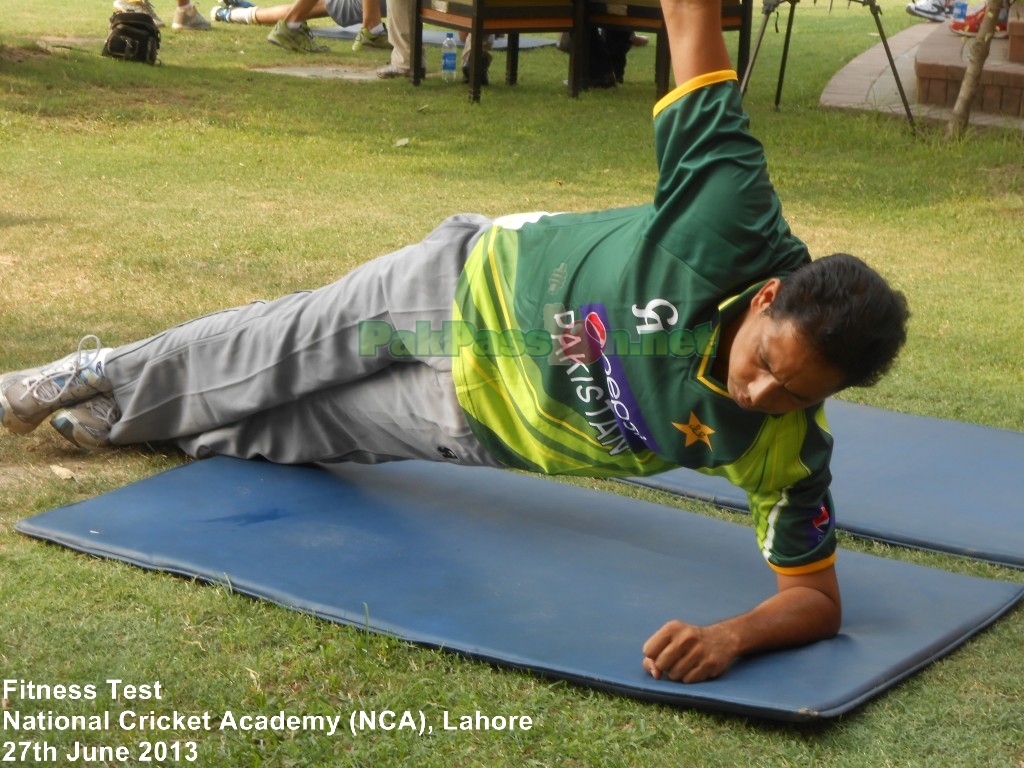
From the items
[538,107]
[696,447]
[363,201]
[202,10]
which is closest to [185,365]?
[696,447]

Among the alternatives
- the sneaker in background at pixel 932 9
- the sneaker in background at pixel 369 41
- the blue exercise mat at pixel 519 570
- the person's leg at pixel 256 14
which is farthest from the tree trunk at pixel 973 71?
the sneaker in background at pixel 932 9

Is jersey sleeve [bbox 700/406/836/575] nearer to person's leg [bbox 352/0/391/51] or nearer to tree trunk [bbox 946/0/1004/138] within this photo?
tree trunk [bbox 946/0/1004/138]

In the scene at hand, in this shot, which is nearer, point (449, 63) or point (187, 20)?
point (449, 63)

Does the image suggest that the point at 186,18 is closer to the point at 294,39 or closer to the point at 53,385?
the point at 294,39

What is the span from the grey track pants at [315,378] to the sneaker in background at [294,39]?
8239 mm

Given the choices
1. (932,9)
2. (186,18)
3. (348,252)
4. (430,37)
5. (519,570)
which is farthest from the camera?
(932,9)

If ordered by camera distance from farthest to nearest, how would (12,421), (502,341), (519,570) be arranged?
(12,421)
(519,570)
(502,341)

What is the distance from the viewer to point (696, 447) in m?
2.27

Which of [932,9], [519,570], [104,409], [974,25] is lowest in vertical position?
[519,570]

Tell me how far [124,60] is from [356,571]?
734 centimetres

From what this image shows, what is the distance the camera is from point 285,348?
2.84 metres

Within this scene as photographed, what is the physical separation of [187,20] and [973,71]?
7.12 meters

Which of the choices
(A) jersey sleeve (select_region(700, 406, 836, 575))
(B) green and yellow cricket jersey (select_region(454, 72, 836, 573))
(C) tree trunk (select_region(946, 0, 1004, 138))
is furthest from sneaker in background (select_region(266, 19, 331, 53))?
(A) jersey sleeve (select_region(700, 406, 836, 575))

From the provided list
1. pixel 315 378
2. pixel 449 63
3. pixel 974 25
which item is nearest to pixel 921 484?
pixel 315 378
